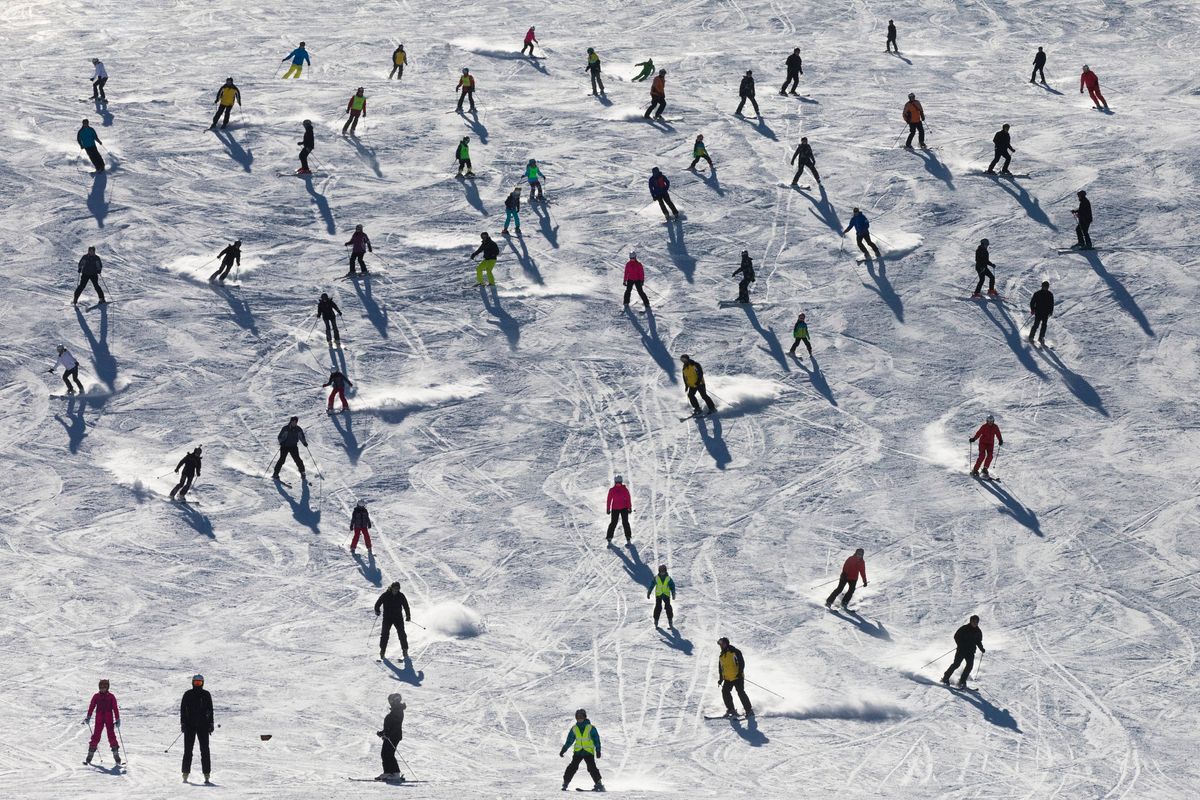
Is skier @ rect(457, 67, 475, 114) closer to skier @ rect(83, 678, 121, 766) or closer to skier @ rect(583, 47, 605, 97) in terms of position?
skier @ rect(583, 47, 605, 97)

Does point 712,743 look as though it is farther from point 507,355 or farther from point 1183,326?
point 1183,326

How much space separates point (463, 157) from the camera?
36688 millimetres

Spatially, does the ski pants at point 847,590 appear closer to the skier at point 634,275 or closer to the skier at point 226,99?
the skier at point 634,275

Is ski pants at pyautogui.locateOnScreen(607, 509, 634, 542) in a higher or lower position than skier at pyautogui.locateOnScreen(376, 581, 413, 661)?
lower

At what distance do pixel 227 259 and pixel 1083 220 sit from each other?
1771cm

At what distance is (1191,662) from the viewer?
22.1 metres

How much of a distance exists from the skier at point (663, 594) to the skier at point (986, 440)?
6.69 metres

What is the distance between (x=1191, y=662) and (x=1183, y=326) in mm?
11095

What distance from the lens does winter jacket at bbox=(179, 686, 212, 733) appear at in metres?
16.6

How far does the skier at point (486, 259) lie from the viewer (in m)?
32.2

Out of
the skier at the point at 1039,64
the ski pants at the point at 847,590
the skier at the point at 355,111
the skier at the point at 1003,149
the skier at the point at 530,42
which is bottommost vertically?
the ski pants at the point at 847,590

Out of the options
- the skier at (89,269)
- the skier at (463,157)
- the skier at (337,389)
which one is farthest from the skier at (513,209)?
the skier at (89,269)

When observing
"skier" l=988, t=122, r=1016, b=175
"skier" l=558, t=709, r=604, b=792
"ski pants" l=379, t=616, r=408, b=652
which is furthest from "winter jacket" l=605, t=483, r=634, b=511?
"skier" l=988, t=122, r=1016, b=175

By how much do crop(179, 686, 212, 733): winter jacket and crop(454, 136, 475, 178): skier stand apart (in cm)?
2176
